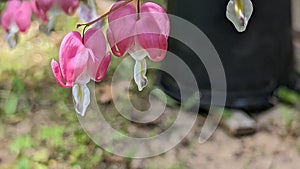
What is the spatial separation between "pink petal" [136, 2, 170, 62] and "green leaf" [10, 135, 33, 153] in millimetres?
1495

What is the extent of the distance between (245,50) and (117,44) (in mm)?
1525

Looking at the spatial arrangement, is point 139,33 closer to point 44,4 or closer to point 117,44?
point 117,44

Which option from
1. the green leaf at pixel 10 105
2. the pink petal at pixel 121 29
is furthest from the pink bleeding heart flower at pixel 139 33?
the green leaf at pixel 10 105

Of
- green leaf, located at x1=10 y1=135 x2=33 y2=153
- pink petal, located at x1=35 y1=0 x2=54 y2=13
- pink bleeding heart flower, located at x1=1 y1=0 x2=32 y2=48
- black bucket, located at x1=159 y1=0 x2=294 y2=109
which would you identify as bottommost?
green leaf, located at x1=10 y1=135 x2=33 y2=153

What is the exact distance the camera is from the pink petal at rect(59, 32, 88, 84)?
66cm

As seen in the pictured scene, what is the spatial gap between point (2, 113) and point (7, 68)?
0.86ft

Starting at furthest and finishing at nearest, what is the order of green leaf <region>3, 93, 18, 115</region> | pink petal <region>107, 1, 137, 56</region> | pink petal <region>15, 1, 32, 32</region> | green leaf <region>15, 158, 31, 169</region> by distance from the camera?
green leaf <region>3, 93, 18, 115</region> < green leaf <region>15, 158, 31, 169</region> < pink petal <region>15, 1, 32, 32</region> < pink petal <region>107, 1, 137, 56</region>

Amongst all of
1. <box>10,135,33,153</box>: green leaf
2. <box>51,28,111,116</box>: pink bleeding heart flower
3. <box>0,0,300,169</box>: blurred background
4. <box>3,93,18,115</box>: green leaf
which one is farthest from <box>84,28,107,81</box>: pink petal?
<box>3,93,18,115</box>: green leaf

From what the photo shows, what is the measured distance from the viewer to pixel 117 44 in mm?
639

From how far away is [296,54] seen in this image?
2514mm

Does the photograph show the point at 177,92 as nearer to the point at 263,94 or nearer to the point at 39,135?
the point at 263,94

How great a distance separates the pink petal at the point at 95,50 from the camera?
0.66 metres

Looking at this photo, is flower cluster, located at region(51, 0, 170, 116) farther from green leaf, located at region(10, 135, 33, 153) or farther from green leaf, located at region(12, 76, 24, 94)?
green leaf, located at region(12, 76, 24, 94)

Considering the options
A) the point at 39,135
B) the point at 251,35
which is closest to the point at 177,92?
the point at 251,35
